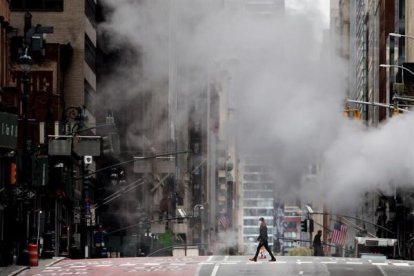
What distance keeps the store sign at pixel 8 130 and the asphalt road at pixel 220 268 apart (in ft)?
18.9

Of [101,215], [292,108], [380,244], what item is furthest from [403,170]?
[101,215]

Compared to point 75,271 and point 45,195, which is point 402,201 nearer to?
point 45,195

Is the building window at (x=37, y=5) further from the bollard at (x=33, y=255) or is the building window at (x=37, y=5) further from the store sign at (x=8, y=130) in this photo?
the bollard at (x=33, y=255)

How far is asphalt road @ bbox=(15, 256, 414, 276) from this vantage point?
53844 millimetres

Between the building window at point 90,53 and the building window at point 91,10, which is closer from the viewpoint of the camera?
the building window at point 91,10

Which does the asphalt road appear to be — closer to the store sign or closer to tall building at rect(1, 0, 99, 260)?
the store sign

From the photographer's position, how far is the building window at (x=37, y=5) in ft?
357

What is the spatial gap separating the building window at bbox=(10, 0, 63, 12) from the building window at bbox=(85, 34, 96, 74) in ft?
10.1

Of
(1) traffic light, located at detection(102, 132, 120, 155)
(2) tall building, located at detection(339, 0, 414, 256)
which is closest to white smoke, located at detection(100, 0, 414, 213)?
(1) traffic light, located at detection(102, 132, 120, 155)

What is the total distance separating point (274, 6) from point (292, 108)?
5.13 metres

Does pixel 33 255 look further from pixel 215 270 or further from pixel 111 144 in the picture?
pixel 111 144

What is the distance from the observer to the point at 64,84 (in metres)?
110

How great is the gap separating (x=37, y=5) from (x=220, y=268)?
56.6 m

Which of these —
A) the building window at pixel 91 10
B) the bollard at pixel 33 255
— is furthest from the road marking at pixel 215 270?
the building window at pixel 91 10
